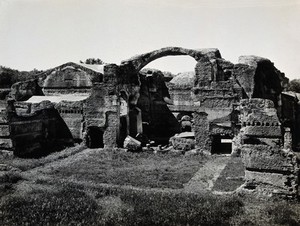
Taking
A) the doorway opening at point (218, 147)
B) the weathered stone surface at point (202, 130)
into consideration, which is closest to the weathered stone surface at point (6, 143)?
the weathered stone surface at point (202, 130)

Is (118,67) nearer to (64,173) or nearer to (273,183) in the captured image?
(64,173)

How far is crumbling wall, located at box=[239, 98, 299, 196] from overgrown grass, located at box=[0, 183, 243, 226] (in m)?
0.84

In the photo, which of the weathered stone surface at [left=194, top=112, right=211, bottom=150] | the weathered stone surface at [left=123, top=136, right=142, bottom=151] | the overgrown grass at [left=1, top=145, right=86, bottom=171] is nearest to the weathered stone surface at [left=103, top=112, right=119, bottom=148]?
the weathered stone surface at [left=123, top=136, right=142, bottom=151]

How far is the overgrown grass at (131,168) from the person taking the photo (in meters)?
10.5

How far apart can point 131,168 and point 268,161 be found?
5.98 metres

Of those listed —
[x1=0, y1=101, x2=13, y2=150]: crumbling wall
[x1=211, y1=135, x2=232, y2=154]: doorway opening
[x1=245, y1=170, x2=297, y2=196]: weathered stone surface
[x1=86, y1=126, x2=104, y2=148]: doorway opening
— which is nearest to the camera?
[x1=245, y1=170, x2=297, y2=196]: weathered stone surface

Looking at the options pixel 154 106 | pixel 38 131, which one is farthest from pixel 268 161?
pixel 154 106

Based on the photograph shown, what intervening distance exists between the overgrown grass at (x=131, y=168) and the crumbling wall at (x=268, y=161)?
2.62m

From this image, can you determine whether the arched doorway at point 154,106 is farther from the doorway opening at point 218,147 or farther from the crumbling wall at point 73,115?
the crumbling wall at point 73,115

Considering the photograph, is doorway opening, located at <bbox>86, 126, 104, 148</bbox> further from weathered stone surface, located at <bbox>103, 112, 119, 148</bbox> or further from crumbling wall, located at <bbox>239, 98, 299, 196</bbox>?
crumbling wall, located at <bbox>239, 98, 299, 196</bbox>

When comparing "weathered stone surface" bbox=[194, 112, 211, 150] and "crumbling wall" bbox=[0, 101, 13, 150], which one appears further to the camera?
"weathered stone surface" bbox=[194, 112, 211, 150]

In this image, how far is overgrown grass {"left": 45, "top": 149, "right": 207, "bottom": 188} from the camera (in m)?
10.5

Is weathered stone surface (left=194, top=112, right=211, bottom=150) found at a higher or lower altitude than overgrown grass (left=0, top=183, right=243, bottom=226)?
higher

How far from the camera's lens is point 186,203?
7547mm
